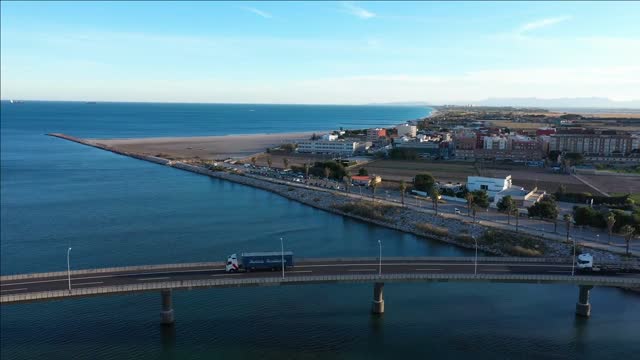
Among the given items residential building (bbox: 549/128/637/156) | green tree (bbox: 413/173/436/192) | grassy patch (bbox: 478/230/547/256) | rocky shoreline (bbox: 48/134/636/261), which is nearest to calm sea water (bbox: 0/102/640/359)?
rocky shoreline (bbox: 48/134/636/261)

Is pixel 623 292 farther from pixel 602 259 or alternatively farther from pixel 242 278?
pixel 242 278

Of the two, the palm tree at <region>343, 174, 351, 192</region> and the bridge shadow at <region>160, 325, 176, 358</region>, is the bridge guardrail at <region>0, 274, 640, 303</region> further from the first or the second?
the palm tree at <region>343, 174, 351, 192</region>

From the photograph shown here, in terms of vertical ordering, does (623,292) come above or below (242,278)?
below

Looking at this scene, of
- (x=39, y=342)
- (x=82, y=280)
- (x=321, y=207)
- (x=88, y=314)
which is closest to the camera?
(x=39, y=342)

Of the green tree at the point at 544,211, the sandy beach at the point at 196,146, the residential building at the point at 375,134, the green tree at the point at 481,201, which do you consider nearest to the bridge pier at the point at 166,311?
the green tree at the point at 481,201

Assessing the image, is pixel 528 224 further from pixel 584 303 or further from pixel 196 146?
pixel 196 146

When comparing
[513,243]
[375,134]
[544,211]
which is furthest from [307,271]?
[375,134]

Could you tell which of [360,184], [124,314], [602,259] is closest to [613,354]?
[602,259]
